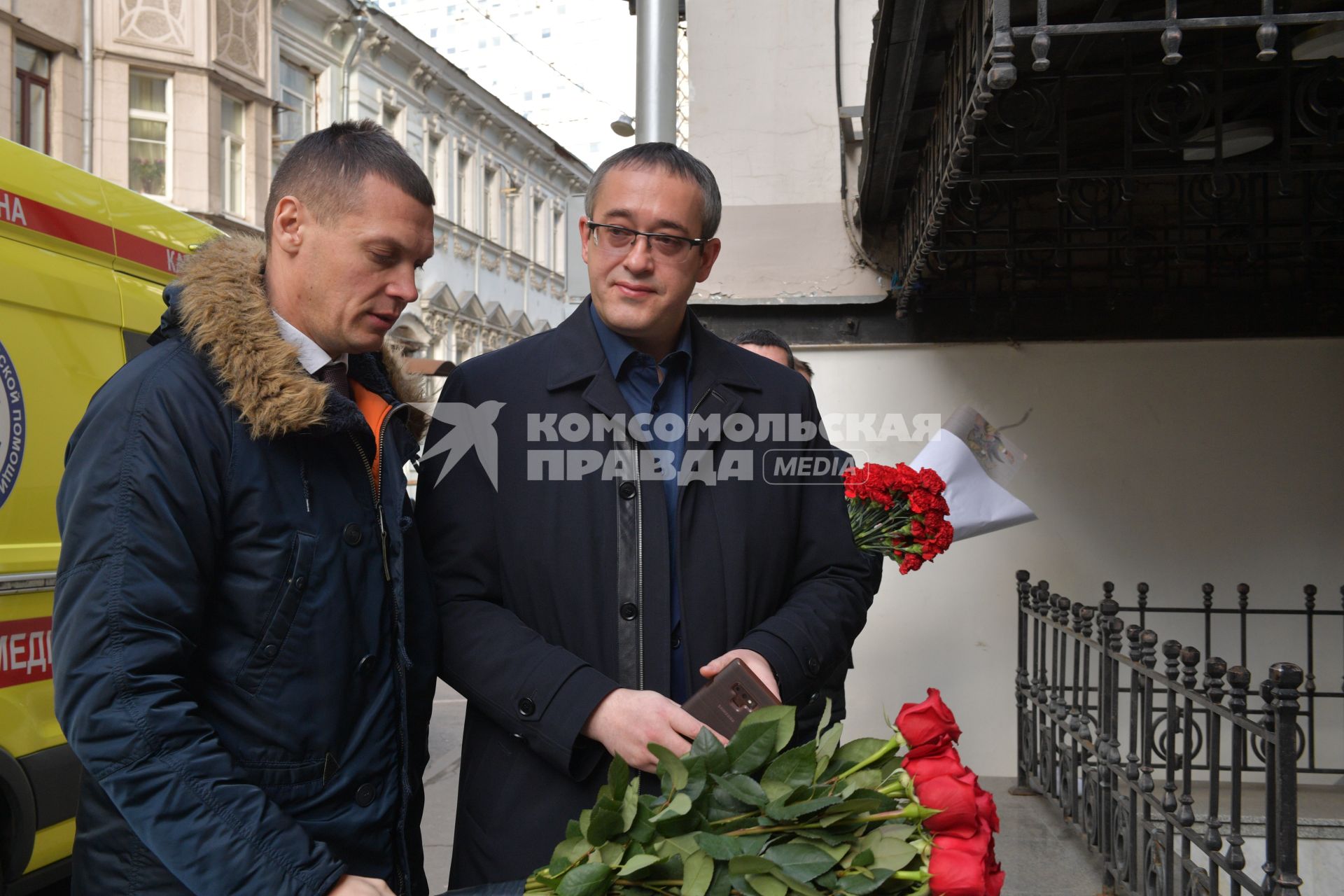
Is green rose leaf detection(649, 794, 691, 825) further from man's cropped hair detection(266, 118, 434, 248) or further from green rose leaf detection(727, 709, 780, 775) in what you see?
man's cropped hair detection(266, 118, 434, 248)

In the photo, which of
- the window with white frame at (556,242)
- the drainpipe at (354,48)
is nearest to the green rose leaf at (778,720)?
the drainpipe at (354,48)

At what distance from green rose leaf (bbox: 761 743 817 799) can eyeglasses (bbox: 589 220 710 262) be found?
99 cm

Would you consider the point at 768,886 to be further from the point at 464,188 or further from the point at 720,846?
the point at 464,188

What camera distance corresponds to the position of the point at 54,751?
3.91 m

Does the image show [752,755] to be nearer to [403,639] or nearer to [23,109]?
[403,639]

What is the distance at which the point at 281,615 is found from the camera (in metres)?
1.57

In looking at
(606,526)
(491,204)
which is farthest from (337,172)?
(491,204)

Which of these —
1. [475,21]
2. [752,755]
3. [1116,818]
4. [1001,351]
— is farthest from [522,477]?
[475,21]

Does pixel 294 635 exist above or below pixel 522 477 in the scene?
below

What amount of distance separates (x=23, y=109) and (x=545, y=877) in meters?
17.6

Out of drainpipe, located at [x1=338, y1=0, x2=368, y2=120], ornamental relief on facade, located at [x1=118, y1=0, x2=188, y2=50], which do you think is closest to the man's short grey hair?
ornamental relief on facade, located at [x1=118, y1=0, x2=188, y2=50]

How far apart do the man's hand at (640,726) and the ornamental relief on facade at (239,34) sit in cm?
1906

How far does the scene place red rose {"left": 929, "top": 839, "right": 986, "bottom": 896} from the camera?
1.26 m

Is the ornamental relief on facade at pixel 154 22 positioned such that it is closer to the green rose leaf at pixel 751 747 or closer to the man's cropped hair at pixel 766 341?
the man's cropped hair at pixel 766 341
